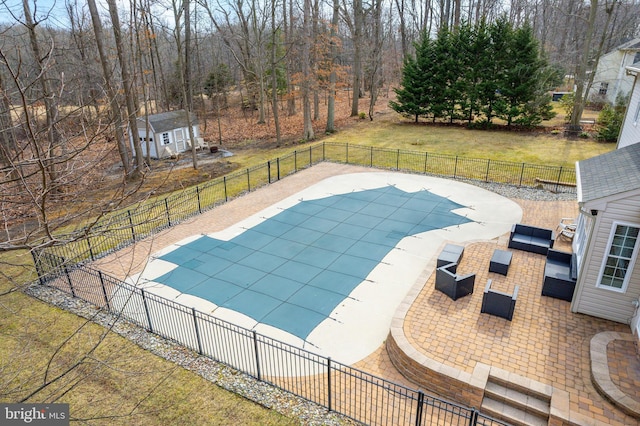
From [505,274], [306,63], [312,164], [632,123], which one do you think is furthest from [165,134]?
[632,123]

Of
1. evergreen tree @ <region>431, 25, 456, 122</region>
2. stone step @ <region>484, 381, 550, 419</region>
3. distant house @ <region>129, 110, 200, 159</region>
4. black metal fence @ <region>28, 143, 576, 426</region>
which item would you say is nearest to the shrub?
black metal fence @ <region>28, 143, 576, 426</region>

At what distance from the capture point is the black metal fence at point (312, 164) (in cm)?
1559

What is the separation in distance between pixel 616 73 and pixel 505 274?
3415cm

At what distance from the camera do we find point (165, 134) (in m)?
29.3

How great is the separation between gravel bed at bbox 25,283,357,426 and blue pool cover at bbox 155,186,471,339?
177 centimetres

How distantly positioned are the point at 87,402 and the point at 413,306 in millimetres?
7390

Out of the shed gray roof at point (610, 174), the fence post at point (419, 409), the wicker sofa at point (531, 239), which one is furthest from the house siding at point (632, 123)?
the fence post at point (419, 409)

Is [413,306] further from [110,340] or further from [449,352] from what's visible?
[110,340]

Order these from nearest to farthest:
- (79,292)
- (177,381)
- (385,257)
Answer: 1. (177,381)
2. (79,292)
3. (385,257)

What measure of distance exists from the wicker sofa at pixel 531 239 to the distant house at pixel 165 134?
23.6 meters

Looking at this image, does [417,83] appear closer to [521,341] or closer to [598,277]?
[598,277]

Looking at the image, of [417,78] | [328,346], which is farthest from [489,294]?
[417,78]

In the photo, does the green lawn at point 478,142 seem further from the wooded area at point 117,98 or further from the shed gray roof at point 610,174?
the shed gray roof at point 610,174

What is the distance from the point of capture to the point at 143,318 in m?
10.5
